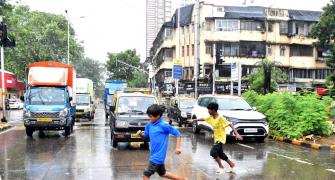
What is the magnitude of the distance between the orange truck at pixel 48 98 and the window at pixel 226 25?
3468 cm

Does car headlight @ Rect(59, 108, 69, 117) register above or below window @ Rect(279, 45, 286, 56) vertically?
below

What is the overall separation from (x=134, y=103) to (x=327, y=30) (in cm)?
3666

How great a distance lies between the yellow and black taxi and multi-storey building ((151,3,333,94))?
36.4 meters

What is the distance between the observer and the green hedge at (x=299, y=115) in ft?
57.0

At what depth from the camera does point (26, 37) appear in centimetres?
6450

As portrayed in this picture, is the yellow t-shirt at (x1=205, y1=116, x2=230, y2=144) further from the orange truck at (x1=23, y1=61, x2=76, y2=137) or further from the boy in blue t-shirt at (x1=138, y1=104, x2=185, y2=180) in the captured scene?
the orange truck at (x1=23, y1=61, x2=76, y2=137)

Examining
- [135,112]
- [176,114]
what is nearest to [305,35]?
[176,114]

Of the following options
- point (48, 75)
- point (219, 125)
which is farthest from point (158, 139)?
point (48, 75)

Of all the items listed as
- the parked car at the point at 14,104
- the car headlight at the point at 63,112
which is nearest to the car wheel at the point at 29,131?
the car headlight at the point at 63,112

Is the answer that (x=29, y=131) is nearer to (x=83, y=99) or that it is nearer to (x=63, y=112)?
(x=63, y=112)

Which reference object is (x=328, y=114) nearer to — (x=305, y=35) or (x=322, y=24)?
(x=322, y=24)

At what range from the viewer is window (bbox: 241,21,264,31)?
53.5m

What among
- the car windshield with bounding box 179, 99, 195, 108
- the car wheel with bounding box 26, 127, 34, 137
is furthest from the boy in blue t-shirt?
the car windshield with bounding box 179, 99, 195, 108

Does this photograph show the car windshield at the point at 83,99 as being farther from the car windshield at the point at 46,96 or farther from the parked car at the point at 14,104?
the parked car at the point at 14,104
